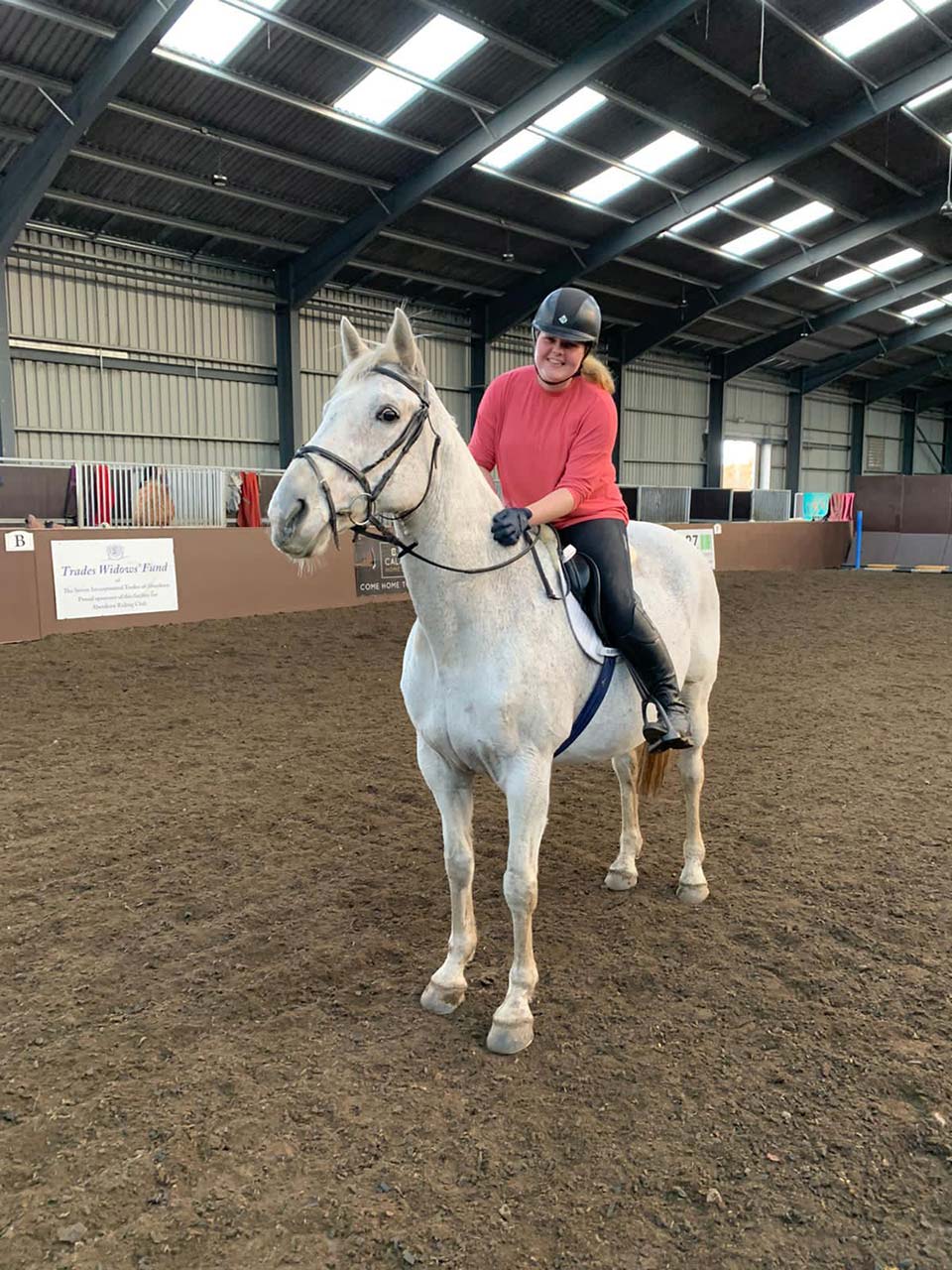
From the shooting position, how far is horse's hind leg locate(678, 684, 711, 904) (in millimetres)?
3406

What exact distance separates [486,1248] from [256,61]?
41.7 feet

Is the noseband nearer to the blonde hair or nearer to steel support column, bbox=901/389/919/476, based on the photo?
the blonde hair

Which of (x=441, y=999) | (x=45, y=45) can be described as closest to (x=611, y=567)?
(x=441, y=999)

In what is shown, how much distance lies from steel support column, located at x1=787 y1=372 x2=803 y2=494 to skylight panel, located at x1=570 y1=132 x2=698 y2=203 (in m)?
15.1

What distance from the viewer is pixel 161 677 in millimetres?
7488

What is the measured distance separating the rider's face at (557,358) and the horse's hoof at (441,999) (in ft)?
6.62

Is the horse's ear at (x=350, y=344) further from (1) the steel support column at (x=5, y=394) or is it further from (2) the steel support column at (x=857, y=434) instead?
(2) the steel support column at (x=857, y=434)

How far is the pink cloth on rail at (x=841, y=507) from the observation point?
22484mm

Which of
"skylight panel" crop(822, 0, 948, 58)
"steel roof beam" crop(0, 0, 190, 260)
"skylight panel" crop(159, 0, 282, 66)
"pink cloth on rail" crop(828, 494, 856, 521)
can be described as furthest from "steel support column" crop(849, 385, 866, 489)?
"steel roof beam" crop(0, 0, 190, 260)

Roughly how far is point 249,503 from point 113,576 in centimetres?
283

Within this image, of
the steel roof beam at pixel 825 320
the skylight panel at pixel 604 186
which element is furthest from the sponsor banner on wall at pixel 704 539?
the steel roof beam at pixel 825 320

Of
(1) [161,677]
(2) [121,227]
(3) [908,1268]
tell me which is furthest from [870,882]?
(2) [121,227]

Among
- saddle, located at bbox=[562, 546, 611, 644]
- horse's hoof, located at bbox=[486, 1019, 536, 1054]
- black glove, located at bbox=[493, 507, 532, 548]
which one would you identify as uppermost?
black glove, located at bbox=[493, 507, 532, 548]

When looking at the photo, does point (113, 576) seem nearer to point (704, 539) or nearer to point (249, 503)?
point (249, 503)
